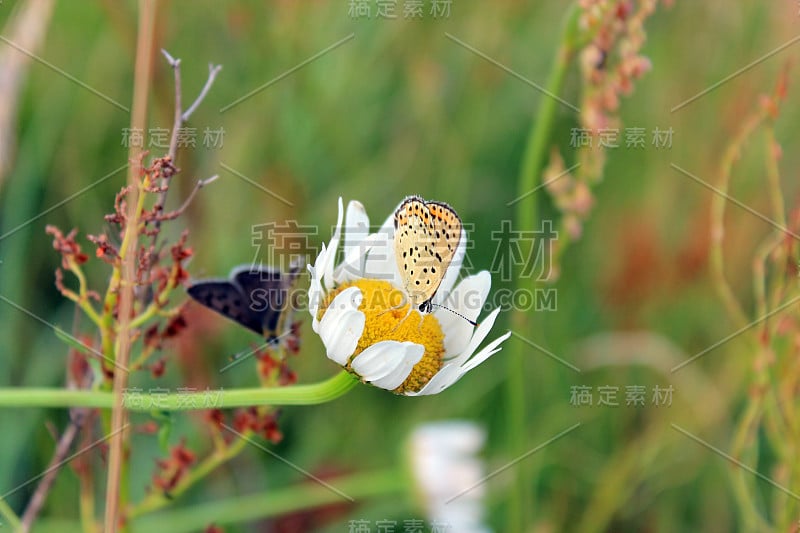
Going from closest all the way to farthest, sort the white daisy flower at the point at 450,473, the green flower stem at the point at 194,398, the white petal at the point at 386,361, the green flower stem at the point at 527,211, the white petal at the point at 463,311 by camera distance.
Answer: the green flower stem at the point at 194,398
the white petal at the point at 386,361
the white petal at the point at 463,311
the green flower stem at the point at 527,211
the white daisy flower at the point at 450,473

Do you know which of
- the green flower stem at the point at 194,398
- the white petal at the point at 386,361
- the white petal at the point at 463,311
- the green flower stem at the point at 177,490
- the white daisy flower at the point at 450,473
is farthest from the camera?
the white daisy flower at the point at 450,473

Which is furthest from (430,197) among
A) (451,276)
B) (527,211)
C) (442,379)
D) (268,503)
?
(442,379)

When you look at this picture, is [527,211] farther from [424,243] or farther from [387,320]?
[387,320]

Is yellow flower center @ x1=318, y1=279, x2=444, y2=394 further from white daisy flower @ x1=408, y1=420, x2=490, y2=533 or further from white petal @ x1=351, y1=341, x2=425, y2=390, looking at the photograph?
white daisy flower @ x1=408, y1=420, x2=490, y2=533

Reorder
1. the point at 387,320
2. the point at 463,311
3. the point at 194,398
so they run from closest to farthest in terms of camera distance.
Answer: the point at 194,398, the point at 387,320, the point at 463,311

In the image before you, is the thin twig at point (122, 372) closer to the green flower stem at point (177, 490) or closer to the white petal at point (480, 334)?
the green flower stem at point (177, 490)

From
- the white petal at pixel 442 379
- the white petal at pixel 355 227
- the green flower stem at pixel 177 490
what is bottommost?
the green flower stem at pixel 177 490

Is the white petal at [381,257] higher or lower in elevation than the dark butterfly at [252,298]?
higher

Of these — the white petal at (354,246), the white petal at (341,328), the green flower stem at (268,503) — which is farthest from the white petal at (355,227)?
the green flower stem at (268,503)
